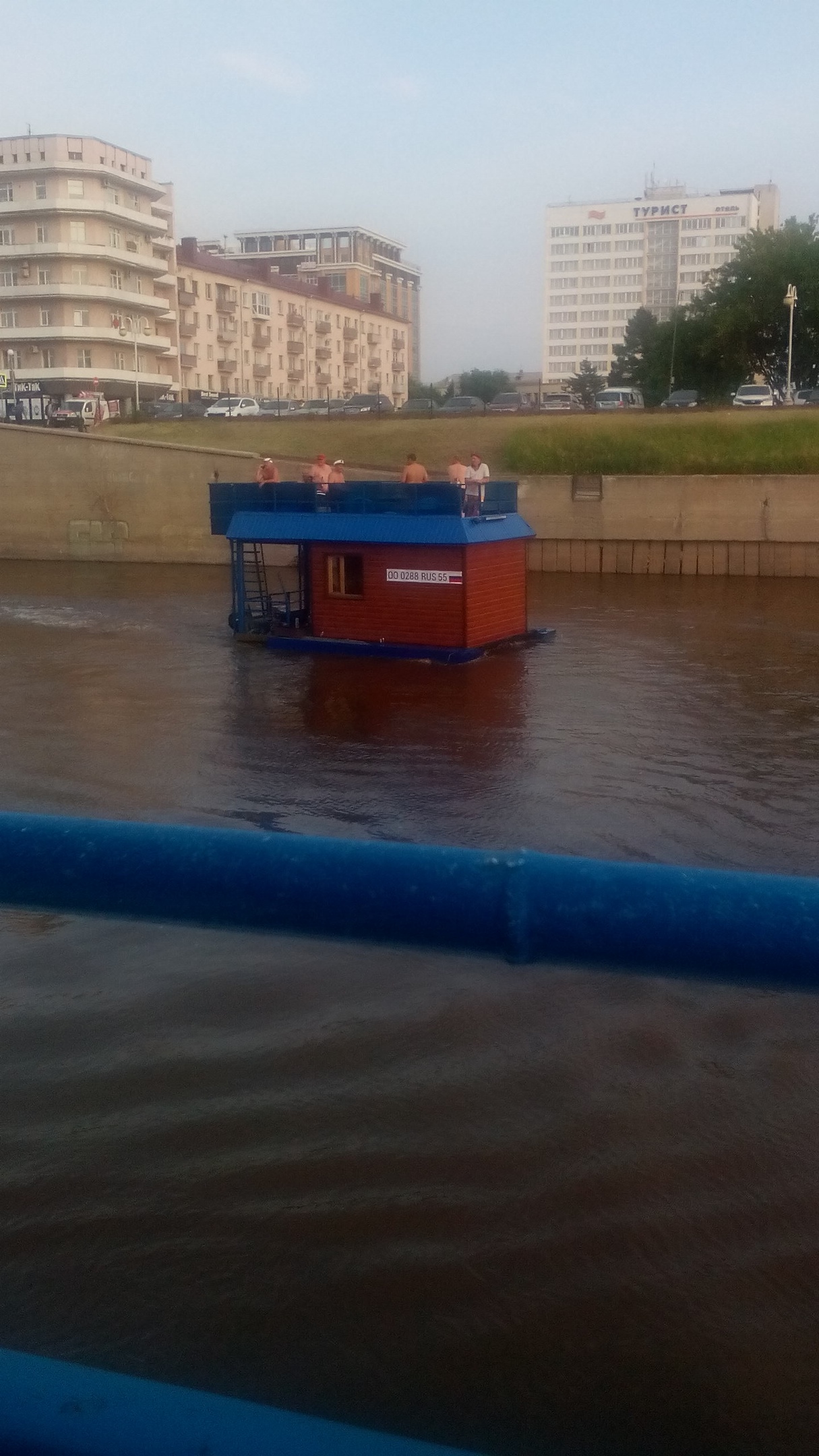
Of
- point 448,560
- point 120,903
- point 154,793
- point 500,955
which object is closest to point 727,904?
point 500,955

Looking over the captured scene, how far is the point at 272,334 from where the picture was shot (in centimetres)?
8631

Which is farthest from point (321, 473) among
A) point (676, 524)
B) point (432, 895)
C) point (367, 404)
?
point (367, 404)

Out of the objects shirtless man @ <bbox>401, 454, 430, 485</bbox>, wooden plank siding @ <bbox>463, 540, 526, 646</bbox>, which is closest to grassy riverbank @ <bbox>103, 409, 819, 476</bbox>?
wooden plank siding @ <bbox>463, 540, 526, 646</bbox>

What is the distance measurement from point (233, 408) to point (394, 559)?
36.6 m

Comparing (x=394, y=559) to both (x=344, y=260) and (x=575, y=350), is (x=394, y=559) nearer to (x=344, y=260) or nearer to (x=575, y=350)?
(x=344, y=260)

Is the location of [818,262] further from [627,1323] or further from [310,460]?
[627,1323]

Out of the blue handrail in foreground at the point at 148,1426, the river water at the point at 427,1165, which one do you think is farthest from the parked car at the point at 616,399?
the blue handrail in foreground at the point at 148,1426

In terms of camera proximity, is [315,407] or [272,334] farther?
[272,334]

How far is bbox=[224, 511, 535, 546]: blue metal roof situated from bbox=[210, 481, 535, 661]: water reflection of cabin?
0.06ft

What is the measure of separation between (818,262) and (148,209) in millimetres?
38420

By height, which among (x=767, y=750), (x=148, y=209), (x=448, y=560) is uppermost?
(x=148, y=209)

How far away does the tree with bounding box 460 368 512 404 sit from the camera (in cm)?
8925

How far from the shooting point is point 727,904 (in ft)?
4.22

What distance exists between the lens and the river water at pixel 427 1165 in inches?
132
